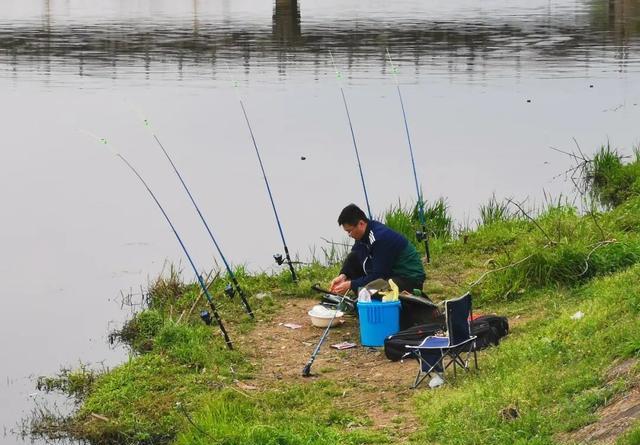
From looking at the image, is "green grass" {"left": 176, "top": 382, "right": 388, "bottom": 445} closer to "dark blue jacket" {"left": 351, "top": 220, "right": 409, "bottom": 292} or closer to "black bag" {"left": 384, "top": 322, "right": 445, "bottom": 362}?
"black bag" {"left": 384, "top": 322, "right": 445, "bottom": 362}

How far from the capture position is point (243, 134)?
25.9 meters

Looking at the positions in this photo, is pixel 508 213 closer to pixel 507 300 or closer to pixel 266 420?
pixel 507 300

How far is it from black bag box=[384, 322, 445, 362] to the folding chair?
1.15 ft

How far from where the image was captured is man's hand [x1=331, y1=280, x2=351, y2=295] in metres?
10.7

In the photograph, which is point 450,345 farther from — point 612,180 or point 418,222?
point 612,180

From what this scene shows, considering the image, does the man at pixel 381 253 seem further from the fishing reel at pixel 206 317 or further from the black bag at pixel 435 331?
the fishing reel at pixel 206 317

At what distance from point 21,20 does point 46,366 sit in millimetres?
45234

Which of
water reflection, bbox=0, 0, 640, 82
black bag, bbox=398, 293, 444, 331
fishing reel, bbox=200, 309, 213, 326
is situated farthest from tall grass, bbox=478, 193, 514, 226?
water reflection, bbox=0, 0, 640, 82

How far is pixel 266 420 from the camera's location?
8.41 meters

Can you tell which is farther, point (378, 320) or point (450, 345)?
point (378, 320)

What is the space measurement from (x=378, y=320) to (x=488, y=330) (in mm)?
1009

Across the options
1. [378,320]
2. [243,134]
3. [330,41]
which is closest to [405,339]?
[378,320]

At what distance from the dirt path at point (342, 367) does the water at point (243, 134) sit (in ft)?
6.82

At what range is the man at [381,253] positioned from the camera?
10.1 meters
